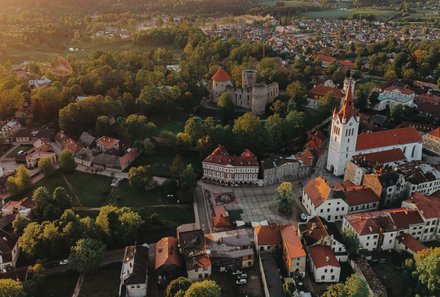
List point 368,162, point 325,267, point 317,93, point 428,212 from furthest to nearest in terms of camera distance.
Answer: point 317,93 → point 368,162 → point 428,212 → point 325,267

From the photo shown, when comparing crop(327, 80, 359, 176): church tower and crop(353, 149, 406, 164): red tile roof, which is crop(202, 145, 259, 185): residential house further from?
crop(353, 149, 406, 164): red tile roof

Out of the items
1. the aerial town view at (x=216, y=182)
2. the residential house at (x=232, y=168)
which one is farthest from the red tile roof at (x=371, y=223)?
the residential house at (x=232, y=168)

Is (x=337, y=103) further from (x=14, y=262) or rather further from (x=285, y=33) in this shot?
(x=285, y=33)

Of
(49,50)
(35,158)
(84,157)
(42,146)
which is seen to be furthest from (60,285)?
(49,50)

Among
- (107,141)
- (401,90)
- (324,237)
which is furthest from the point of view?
(401,90)

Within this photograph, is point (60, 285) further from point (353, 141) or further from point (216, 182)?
point (353, 141)

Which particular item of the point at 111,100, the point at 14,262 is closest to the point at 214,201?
the point at 14,262

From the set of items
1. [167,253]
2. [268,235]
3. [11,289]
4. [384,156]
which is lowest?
[268,235]

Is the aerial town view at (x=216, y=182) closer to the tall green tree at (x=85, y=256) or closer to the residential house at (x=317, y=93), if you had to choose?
the tall green tree at (x=85, y=256)
